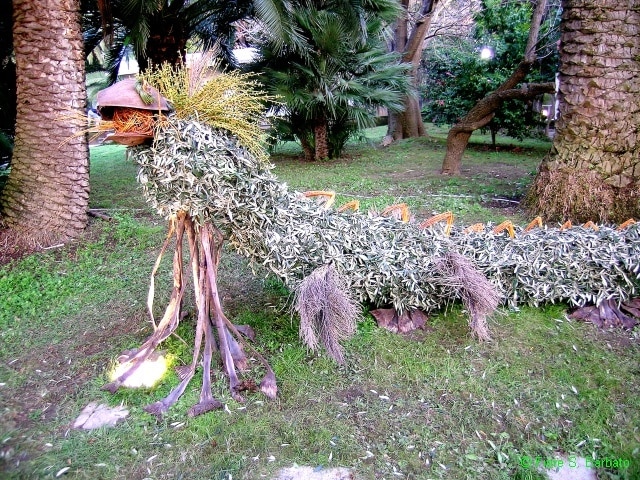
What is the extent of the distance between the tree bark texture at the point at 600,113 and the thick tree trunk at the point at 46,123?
542cm

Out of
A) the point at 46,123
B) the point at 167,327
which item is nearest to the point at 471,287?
the point at 167,327

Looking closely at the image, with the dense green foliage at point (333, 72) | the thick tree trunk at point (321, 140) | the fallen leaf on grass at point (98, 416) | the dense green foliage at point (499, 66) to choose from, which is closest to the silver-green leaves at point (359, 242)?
the fallen leaf on grass at point (98, 416)

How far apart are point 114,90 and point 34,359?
2029 millimetres

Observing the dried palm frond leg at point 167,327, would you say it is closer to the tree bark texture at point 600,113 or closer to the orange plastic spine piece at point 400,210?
the orange plastic spine piece at point 400,210

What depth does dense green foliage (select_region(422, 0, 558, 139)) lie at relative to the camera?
35.5 feet

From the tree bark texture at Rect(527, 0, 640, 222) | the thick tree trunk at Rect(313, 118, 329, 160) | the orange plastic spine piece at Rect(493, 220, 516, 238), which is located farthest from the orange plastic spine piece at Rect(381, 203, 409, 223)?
the thick tree trunk at Rect(313, 118, 329, 160)

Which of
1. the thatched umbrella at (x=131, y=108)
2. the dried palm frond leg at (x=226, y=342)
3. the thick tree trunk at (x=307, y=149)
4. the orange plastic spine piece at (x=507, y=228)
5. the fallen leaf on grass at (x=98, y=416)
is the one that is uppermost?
the thatched umbrella at (x=131, y=108)

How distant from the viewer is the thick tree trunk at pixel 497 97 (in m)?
7.27

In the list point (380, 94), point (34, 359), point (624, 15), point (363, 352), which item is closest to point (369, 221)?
point (363, 352)

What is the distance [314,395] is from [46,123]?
4.26 metres

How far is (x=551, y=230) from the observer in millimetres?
3770

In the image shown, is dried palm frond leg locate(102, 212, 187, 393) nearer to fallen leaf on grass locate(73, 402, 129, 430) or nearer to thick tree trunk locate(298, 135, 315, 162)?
fallen leaf on grass locate(73, 402, 129, 430)

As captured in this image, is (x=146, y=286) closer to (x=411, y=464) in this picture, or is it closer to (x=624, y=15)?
(x=411, y=464)

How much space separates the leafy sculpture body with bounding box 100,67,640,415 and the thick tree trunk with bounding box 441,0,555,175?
4.13 metres
